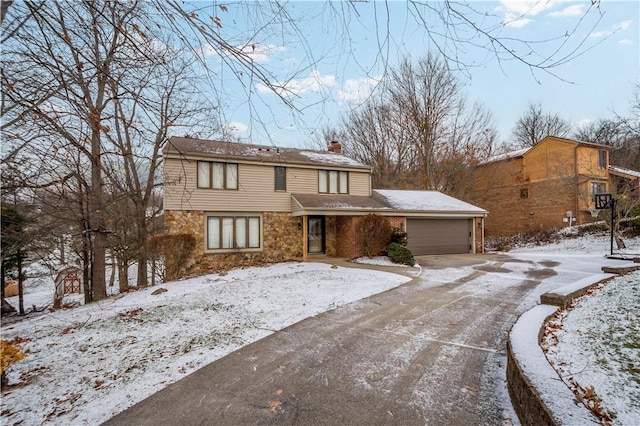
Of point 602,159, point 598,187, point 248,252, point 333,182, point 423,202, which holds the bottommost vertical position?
point 248,252

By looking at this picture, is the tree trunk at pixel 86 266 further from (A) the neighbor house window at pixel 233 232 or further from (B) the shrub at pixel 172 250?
(A) the neighbor house window at pixel 233 232

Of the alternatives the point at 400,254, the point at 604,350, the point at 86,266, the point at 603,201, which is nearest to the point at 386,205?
the point at 400,254

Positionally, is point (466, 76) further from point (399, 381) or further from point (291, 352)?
point (291, 352)

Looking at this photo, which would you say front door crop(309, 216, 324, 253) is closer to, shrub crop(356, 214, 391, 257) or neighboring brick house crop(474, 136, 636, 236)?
shrub crop(356, 214, 391, 257)

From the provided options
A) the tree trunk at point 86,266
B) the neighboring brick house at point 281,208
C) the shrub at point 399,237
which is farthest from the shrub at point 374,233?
the tree trunk at point 86,266

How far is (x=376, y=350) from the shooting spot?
449cm

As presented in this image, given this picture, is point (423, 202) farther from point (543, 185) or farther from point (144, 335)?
point (144, 335)

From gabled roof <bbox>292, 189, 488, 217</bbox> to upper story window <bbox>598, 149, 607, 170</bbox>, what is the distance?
534 inches

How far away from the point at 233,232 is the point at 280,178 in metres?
3.34

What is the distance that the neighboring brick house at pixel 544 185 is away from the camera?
22.0 metres

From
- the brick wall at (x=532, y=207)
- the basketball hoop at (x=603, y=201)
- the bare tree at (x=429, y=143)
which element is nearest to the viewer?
the basketball hoop at (x=603, y=201)

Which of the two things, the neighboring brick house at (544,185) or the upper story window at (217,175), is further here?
the neighboring brick house at (544,185)

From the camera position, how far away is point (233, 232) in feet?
45.3

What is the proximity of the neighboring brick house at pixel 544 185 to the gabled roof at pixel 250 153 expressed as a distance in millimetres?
15807
